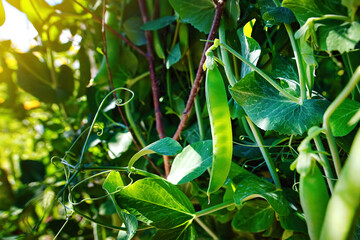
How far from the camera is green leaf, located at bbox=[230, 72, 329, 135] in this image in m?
0.32

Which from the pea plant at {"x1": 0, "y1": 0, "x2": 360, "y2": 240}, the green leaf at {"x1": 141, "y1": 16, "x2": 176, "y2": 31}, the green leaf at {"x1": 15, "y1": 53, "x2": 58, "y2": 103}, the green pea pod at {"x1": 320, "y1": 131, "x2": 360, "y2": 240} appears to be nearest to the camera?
the green pea pod at {"x1": 320, "y1": 131, "x2": 360, "y2": 240}

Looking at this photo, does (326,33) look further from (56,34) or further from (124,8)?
(56,34)

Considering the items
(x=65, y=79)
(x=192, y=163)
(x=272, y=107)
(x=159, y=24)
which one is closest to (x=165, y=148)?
(x=192, y=163)

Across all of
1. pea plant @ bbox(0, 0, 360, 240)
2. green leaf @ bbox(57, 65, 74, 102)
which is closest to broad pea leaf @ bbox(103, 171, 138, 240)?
pea plant @ bbox(0, 0, 360, 240)

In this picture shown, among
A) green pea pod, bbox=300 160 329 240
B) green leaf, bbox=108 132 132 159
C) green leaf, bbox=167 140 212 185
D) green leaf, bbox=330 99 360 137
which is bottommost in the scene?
green leaf, bbox=108 132 132 159

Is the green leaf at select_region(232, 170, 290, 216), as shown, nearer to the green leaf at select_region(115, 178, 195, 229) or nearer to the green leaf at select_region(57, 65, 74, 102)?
the green leaf at select_region(115, 178, 195, 229)

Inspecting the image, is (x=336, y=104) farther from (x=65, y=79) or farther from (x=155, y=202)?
(x=65, y=79)

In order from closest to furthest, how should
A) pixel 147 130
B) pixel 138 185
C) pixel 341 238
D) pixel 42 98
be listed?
pixel 341 238, pixel 138 185, pixel 147 130, pixel 42 98

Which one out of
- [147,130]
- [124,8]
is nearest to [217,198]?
[147,130]

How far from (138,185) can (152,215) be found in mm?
46

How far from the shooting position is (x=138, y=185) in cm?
37

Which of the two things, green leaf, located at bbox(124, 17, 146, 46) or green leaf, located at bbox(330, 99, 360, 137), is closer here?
green leaf, located at bbox(330, 99, 360, 137)

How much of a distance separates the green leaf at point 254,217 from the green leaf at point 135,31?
40 cm

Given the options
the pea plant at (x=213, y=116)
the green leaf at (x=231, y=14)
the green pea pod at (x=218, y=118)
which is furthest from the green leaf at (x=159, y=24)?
the green pea pod at (x=218, y=118)
